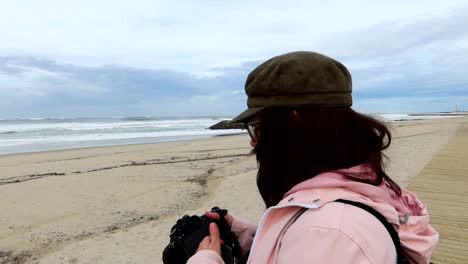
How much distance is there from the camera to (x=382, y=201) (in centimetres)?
110

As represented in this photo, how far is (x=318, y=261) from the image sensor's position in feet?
2.97

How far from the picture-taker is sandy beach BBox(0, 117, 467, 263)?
5.15 meters

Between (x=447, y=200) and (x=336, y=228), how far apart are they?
5354 millimetres

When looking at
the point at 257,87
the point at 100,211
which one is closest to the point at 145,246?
the point at 100,211

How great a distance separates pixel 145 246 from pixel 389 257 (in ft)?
14.8

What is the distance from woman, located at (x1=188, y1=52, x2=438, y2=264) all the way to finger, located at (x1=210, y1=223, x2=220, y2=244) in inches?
4.2

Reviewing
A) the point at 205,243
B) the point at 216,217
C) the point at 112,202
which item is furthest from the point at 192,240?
the point at 112,202

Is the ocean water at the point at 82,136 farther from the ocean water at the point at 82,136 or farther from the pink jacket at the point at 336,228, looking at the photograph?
the pink jacket at the point at 336,228

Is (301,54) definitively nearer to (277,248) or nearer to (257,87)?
(257,87)

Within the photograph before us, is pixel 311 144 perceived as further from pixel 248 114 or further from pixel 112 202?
pixel 112 202

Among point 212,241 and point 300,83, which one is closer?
point 300,83

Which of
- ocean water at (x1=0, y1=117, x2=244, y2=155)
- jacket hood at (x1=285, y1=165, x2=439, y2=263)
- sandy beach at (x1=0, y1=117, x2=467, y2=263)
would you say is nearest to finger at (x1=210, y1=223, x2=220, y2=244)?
jacket hood at (x1=285, y1=165, x2=439, y2=263)

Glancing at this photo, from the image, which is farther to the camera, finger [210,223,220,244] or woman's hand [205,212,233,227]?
woman's hand [205,212,233,227]

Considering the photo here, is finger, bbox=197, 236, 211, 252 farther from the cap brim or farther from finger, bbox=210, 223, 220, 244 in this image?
the cap brim
